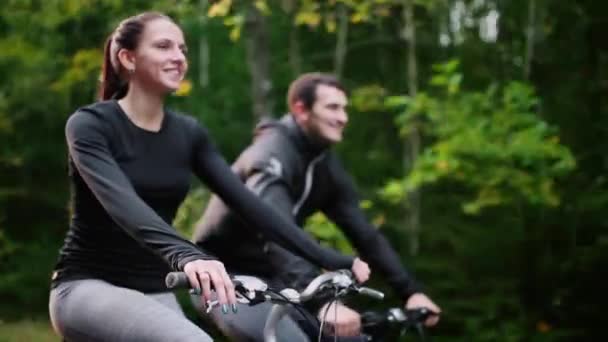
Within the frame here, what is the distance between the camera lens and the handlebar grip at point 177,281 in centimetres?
328

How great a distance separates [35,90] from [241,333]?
41.4ft

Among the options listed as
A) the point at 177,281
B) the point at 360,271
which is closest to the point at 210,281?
the point at 177,281

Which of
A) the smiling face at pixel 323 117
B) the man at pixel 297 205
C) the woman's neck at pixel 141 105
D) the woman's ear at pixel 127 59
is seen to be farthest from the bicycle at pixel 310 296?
the smiling face at pixel 323 117

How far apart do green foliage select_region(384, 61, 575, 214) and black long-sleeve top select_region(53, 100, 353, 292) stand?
240 inches

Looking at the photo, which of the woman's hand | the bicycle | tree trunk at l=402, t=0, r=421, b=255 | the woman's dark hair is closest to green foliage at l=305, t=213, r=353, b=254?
tree trunk at l=402, t=0, r=421, b=255

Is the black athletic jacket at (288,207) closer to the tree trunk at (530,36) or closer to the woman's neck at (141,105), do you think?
the woman's neck at (141,105)

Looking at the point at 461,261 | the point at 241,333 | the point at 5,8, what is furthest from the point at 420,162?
the point at 241,333

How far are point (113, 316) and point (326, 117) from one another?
2172 mm

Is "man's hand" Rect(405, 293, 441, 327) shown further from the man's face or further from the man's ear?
the man's ear

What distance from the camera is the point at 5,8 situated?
1245cm

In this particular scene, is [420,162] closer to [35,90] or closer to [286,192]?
[286,192]

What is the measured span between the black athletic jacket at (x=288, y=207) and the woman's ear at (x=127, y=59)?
2.66ft

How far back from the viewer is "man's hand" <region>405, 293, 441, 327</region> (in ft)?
17.4

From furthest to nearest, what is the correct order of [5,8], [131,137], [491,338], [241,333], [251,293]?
[5,8]
[491,338]
[241,333]
[131,137]
[251,293]
